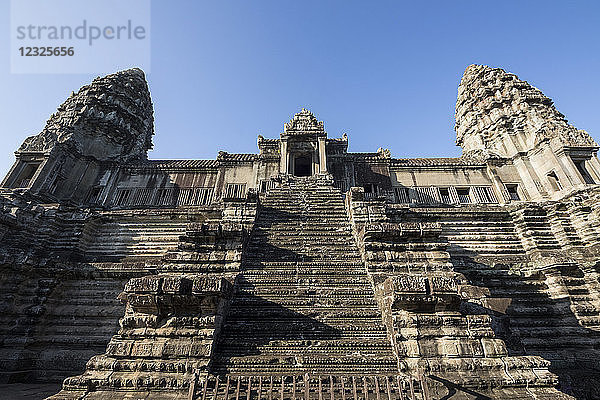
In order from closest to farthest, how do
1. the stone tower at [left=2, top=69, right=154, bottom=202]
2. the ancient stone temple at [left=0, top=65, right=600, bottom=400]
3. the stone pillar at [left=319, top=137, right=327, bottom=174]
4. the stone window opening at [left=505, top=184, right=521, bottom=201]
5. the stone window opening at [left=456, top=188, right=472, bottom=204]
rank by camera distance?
the ancient stone temple at [left=0, top=65, right=600, bottom=400] < the stone tower at [left=2, top=69, right=154, bottom=202] < the stone window opening at [left=505, top=184, right=521, bottom=201] < the stone window opening at [left=456, top=188, right=472, bottom=204] < the stone pillar at [left=319, top=137, right=327, bottom=174]

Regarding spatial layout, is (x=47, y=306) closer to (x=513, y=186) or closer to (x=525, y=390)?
(x=525, y=390)

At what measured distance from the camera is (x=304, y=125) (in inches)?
1005

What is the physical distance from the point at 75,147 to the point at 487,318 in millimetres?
27343

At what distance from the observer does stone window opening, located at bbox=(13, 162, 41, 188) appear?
19922mm

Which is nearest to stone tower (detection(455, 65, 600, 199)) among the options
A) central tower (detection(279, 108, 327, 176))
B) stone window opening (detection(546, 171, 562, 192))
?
stone window opening (detection(546, 171, 562, 192))

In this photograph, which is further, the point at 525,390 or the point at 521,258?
the point at 521,258

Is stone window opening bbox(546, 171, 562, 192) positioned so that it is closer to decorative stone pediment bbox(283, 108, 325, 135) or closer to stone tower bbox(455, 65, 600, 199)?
stone tower bbox(455, 65, 600, 199)

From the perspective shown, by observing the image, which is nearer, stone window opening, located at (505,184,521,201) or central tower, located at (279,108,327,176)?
stone window opening, located at (505,184,521,201)

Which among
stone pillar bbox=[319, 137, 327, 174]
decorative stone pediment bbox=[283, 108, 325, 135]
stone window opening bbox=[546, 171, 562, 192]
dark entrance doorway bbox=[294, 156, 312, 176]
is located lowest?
stone window opening bbox=[546, 171, 562, 192]

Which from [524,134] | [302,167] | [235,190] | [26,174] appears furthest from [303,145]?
[26,174]

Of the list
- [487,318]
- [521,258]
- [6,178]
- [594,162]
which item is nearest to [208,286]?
[487,318]

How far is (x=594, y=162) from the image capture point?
19250 millimetres

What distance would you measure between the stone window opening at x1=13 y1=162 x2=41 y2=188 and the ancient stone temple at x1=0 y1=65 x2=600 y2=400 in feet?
0.55

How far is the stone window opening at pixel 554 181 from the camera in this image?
1944 cm
